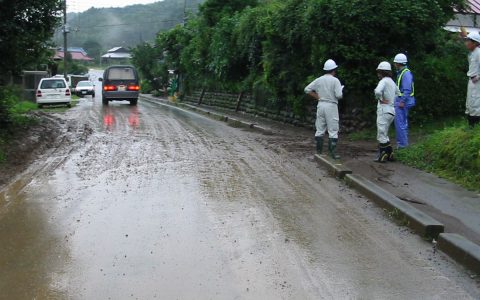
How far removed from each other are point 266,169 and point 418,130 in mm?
4978

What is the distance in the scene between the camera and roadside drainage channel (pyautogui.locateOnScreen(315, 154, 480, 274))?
16.2ft

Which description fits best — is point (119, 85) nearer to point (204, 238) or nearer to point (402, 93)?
point (402, 93)

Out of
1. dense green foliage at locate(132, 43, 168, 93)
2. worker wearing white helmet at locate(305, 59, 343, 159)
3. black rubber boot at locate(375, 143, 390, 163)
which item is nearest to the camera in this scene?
black rubber boot at locate(375, 143, 390, 163)

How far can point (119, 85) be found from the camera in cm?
2797

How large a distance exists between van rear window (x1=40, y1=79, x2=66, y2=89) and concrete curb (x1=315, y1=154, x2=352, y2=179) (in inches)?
747

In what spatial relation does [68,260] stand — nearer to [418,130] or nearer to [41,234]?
[41,234]

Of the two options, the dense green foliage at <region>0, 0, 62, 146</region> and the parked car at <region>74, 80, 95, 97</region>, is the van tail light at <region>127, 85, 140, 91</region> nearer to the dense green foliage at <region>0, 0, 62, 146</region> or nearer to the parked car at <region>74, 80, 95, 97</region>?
the dense green foliage at <region>0, 0, 62, 146</region>

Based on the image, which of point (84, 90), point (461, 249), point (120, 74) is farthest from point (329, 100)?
point (84, 90)

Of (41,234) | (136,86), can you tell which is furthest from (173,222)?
(136,86)

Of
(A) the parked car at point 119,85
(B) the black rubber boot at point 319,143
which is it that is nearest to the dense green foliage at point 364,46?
(B) the black rubber boot at point 319,143

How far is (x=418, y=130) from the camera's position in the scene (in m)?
12.7

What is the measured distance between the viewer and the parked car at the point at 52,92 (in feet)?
83.9

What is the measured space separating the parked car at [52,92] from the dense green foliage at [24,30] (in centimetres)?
1166

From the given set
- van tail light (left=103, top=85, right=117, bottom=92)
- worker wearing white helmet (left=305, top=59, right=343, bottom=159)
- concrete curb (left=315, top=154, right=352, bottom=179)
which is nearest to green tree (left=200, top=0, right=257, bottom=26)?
van tail light (left=103, top=85, right=117, bottom=92)
